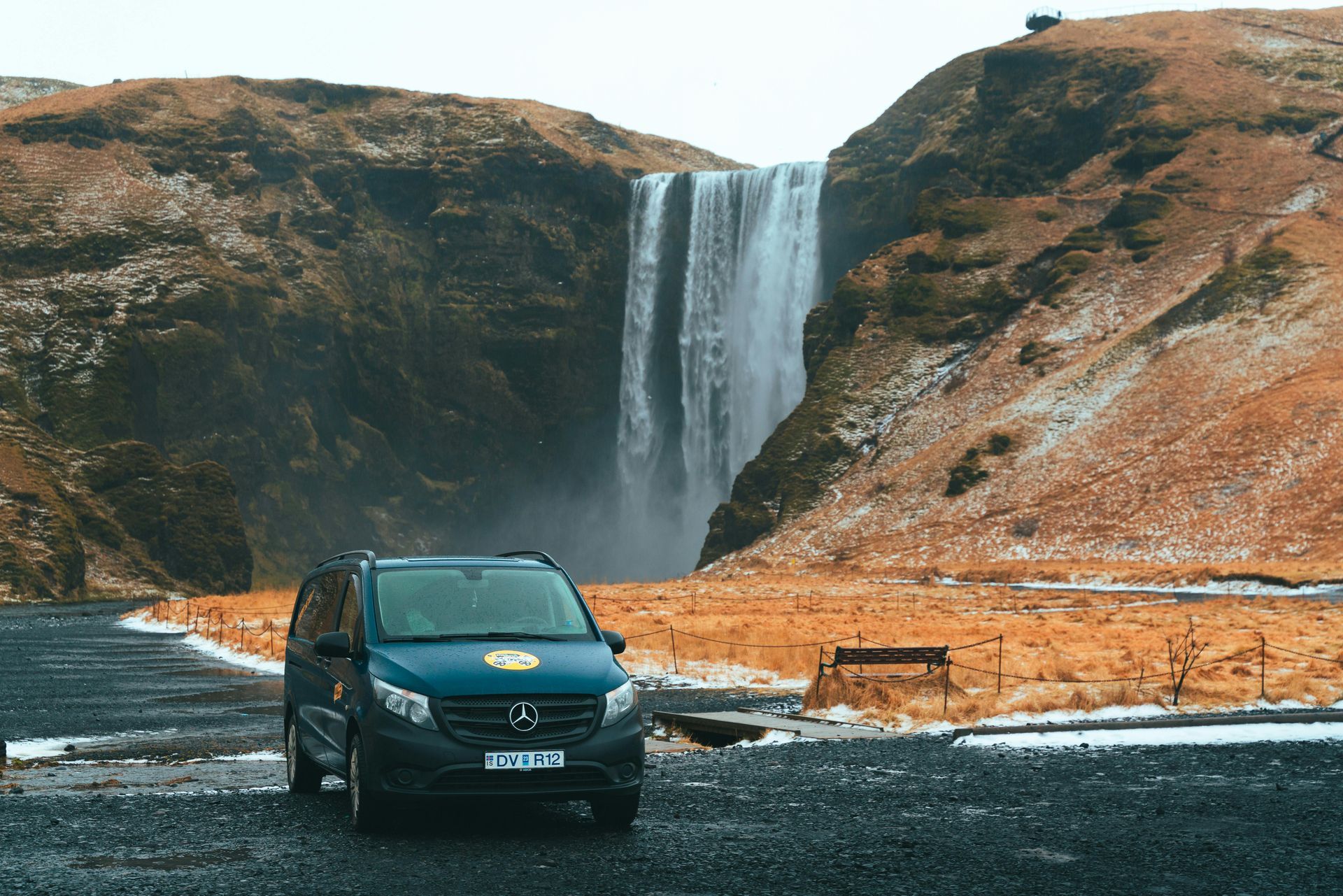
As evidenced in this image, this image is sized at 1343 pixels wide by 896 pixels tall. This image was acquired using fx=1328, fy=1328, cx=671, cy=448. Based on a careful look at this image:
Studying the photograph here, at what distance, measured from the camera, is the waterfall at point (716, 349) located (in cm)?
9056

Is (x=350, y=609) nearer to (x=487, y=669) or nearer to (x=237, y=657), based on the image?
(x=487, y=669)

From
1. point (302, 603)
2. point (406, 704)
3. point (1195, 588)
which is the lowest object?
point (1195, 588)

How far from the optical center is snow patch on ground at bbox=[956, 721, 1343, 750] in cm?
1395

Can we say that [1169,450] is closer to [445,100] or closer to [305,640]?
[305,640]

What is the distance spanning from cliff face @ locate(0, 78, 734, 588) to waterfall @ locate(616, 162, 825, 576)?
26.1 ft

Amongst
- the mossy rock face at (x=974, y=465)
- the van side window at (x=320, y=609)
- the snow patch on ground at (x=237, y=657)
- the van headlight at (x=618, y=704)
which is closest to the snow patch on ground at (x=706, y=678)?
the snow patch on ground at (x=237, y=657)

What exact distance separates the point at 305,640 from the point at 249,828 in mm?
2447

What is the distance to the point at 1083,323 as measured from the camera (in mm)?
79250

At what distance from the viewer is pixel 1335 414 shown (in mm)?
62031

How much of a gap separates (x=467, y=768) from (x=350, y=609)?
239cm

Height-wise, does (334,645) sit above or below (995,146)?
below

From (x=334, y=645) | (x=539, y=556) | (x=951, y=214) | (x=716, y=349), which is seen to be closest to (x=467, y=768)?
(x=334, y=645)

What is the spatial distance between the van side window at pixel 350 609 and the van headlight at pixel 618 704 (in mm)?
2262

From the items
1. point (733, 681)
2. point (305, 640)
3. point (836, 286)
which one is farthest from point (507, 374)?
point (305, 640)
